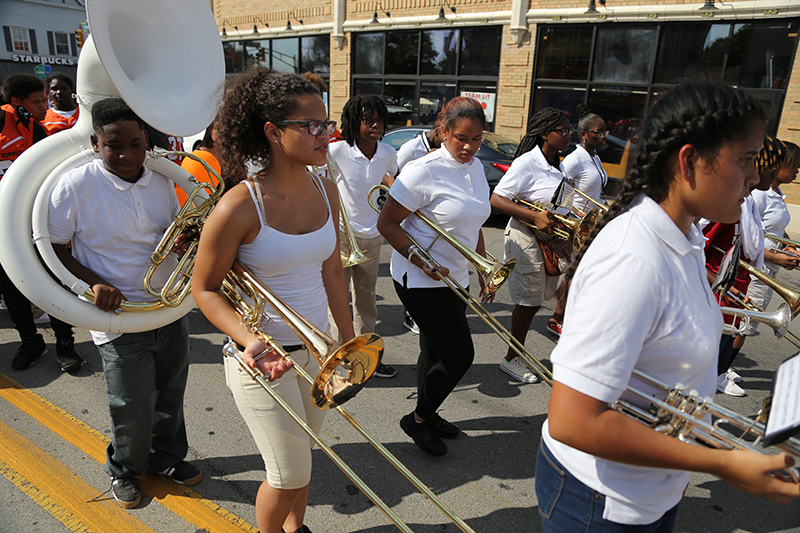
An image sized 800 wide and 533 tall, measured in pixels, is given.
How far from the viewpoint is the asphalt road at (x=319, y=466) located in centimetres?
263

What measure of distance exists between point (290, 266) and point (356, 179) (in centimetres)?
235

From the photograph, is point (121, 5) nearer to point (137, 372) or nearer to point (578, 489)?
point (137, 372)

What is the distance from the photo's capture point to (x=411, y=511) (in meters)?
2.70

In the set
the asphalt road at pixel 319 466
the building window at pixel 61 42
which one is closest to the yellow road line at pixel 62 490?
the asphalt road at pixel 319 466

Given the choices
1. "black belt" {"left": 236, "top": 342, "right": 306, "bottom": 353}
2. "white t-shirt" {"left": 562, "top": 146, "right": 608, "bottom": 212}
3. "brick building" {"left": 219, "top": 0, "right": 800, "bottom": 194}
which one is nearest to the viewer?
"black belt" {"left": 236, "top": 342, "right": 306, "bottom": 353}

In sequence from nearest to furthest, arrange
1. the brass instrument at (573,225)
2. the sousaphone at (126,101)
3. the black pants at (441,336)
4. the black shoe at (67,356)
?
1. the sousaphone at (126,101)
2. the black pants at (441,336)
3. the brass instrument at (573,225)
4. the black shoe at (67,356)

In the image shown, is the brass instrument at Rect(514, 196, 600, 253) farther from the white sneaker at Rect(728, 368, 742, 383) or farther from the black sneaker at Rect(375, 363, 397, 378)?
the white sneaker at Rect(728, 368, 742, 383)

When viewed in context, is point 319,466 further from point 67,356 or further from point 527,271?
point 67,356

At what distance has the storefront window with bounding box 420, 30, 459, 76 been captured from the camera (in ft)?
43.6

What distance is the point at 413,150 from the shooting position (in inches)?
221

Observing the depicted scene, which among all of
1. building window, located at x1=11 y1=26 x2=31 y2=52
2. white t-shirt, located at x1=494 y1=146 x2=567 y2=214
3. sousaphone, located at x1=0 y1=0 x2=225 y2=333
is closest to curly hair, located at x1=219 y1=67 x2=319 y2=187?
sousaphone, located at x1=0 y1=0 x2=225 y2=333

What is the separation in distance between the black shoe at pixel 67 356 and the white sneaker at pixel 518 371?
3211mm

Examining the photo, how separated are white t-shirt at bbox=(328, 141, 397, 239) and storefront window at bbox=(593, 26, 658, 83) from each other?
880 cm

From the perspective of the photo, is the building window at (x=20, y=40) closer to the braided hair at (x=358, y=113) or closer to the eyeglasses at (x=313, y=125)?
the braided hair at (x=358, y=113)
